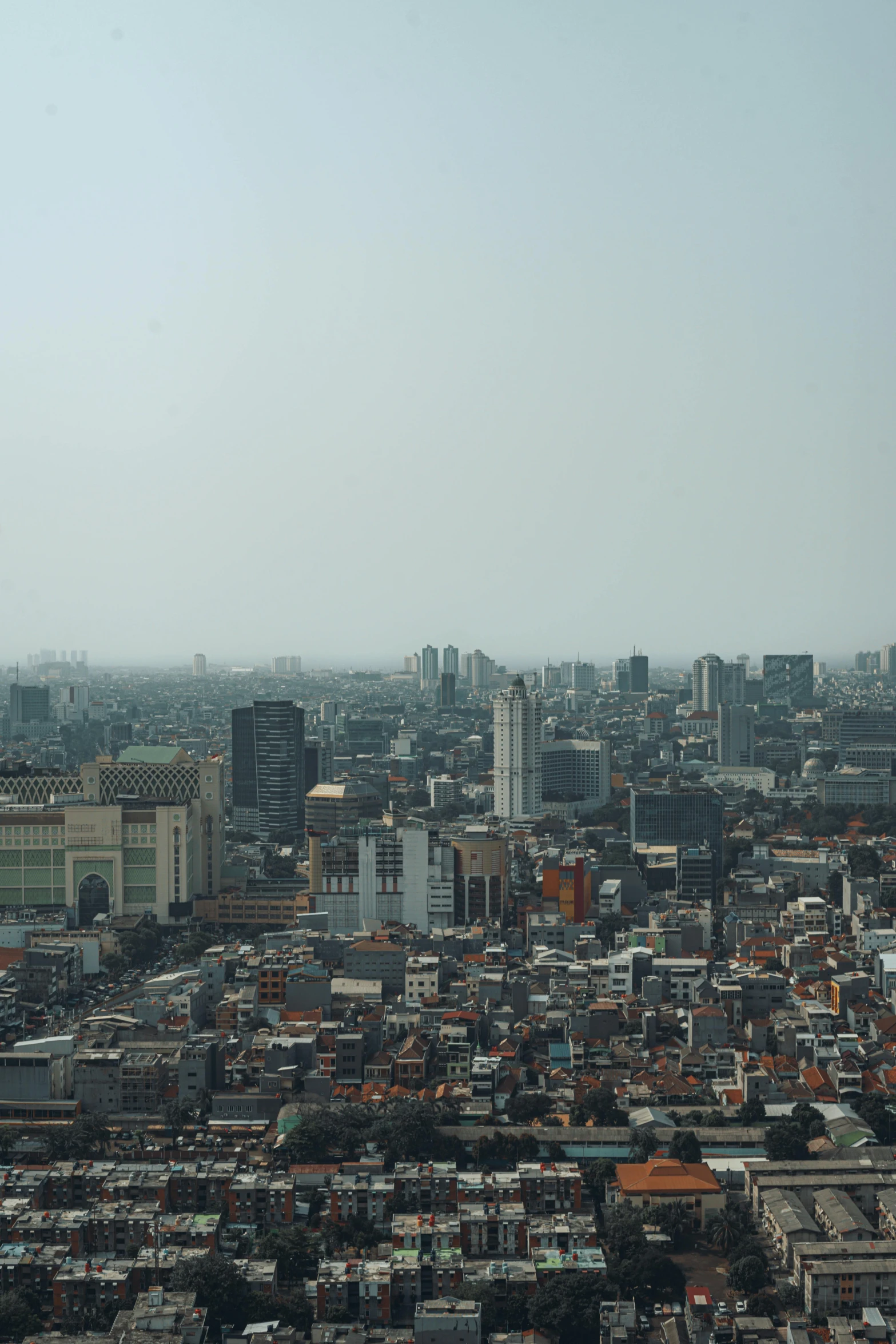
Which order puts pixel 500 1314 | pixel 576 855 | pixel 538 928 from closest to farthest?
pixel 500 1314, pixel 538 928, pixel 576 855

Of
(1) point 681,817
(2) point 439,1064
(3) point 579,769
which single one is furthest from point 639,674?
(2) point 439,1064

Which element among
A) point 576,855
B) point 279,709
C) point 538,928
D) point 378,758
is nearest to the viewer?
point 538,928

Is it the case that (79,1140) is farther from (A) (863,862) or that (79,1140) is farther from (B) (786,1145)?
(A) (863,862)

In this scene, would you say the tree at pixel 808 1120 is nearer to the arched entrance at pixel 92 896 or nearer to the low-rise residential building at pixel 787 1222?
the low-rise residential building at pixel 787 1222

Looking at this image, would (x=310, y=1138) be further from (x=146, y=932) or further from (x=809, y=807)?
(x=809, y=807)

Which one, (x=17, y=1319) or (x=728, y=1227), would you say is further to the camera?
(x=728, y=1227)

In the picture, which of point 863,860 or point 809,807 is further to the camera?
point 809,807

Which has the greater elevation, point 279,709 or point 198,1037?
point 279,709

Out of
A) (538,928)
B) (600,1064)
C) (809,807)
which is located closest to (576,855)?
(538,928)
